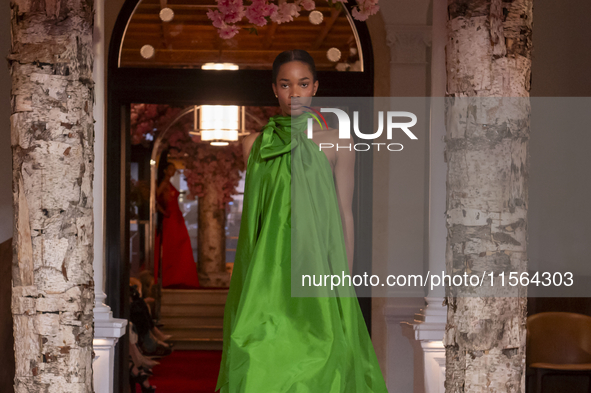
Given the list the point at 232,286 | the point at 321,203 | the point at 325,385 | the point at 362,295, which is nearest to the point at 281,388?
the point at 325,385

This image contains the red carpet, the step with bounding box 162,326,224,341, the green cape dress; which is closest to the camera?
the green cape dress

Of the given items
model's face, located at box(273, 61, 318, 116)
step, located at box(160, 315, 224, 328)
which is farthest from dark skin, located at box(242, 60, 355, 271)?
step, located at box(160, 315, 224, 328)

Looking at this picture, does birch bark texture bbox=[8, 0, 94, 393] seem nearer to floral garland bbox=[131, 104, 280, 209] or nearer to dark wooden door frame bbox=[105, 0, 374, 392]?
dark wooden door frame bbox=[105, 0, 374, 392]

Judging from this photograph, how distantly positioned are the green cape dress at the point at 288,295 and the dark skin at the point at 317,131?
36 mm

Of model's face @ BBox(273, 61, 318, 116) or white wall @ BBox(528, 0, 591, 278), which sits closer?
model's face @ BBox(273, 61, 318, 116)

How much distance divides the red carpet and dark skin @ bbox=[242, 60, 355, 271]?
3187mm

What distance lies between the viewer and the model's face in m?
2.13

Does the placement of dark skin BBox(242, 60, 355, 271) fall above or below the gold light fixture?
below

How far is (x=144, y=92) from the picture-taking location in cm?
386

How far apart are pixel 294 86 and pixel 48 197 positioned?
2.75 feet

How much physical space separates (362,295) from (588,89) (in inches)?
83.0

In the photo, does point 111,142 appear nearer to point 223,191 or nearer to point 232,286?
point 232,286

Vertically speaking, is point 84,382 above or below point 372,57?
below

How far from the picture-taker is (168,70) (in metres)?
3.87
